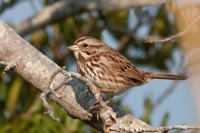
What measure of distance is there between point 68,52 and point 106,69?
6.09 feet

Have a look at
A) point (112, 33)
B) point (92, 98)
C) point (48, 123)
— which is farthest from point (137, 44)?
point (92, 98)

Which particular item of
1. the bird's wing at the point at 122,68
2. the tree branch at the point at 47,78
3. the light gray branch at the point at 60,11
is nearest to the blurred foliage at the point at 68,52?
the light gray branch at the point at 60,11

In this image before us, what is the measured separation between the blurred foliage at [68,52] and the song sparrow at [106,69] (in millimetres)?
563

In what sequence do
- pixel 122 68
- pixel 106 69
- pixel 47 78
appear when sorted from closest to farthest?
pixel 47 78 → pixel 106 69 → pixel 122 68

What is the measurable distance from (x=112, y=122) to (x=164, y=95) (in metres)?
3.24

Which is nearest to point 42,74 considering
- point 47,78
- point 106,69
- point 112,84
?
point 47,78

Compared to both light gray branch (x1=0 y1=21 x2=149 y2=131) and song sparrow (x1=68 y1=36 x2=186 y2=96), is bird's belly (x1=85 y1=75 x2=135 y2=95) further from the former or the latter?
light gray branch (x1=0 y1=21 x2=149 y2=131)

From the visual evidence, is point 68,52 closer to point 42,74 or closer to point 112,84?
point 112,84

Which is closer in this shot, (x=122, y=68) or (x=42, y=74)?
(x=42, y=74)

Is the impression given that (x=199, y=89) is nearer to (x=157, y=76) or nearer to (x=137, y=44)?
(x=157, y=76)

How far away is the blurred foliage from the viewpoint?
228 inches

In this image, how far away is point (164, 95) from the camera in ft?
22.6

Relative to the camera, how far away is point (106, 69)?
5160 millimetres

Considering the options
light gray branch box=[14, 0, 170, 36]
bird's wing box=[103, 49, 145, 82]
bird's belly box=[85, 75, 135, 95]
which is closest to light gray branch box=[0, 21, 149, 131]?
bird's belly box=[85, 75, 135, 95]
